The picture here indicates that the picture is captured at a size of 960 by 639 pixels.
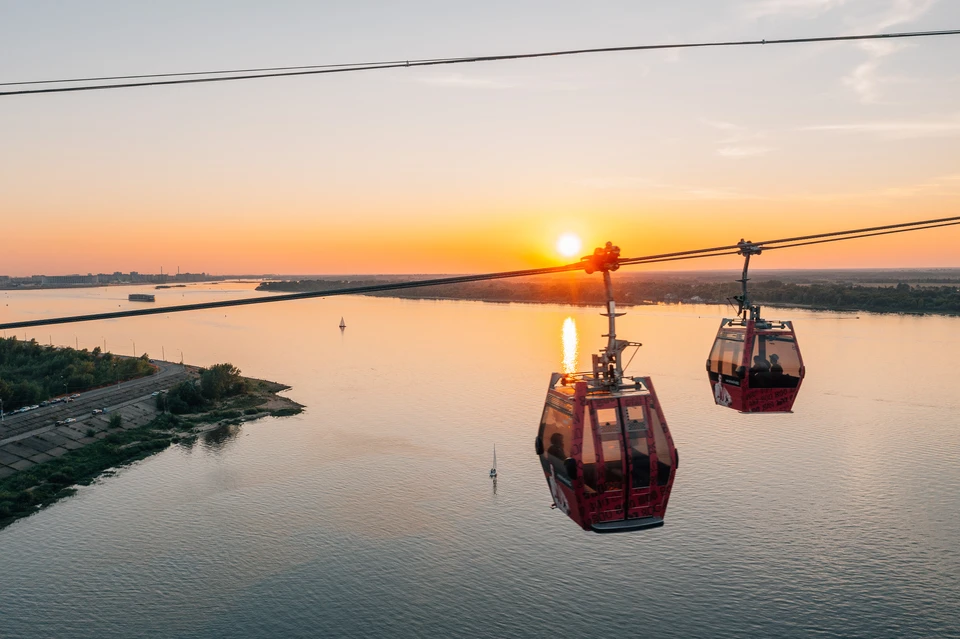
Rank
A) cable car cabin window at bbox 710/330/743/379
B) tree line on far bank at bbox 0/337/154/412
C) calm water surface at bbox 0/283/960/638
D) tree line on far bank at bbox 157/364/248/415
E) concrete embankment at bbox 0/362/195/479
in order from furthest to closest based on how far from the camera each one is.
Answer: tree line on far bank at bbox 157/364/248/415, tree line on far bank at bbox 0/337/154/412, concrete embankment at bbox 0/362/195/479, calm water surface at bbox 0/283/960/638, cable car cabin window at bbox 710/330/743/379

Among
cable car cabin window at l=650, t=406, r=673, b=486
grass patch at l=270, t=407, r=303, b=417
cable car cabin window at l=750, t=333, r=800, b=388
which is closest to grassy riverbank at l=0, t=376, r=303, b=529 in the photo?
grass patch at l=270, t=407, r=303, b=417

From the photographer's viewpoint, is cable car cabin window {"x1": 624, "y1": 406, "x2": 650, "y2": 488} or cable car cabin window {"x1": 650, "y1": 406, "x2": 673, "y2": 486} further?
cable car cabin window {"x1": 650, "y1": 406, "x2": 673, "y2": 486}

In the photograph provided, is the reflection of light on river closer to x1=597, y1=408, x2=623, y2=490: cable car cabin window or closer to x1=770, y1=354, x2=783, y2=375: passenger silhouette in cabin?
x1=770, y1=354, x2=783, y2=375: passenger silhouette in cabin

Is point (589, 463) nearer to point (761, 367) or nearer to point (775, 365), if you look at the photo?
point (761, 367)

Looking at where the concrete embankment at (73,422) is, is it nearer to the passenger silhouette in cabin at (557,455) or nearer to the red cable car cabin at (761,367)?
the passenger silhouette in cabin at (557,455)

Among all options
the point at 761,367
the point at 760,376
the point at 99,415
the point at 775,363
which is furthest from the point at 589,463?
the point at 99,415

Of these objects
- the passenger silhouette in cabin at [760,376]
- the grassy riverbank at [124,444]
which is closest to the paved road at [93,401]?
the grassy riverbank at [124,444]
